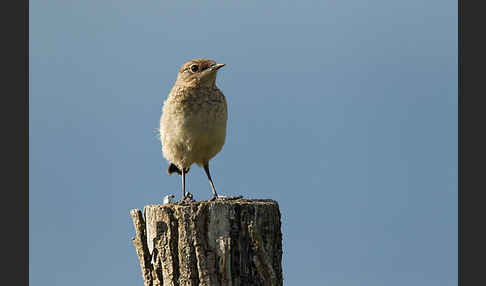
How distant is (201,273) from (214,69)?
124 inches

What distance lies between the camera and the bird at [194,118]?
24.0ft

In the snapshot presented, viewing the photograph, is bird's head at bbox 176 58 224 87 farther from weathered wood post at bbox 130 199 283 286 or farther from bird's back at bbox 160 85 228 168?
weathered wood post at bbox 130 199 283 286

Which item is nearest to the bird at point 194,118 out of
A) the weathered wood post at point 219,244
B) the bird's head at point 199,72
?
the bird's head at point 199,72

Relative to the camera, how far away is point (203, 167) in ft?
26.0

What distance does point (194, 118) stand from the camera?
7293 millimetres

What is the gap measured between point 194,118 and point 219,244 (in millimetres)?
2265

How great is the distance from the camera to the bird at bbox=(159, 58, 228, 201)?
7320mm

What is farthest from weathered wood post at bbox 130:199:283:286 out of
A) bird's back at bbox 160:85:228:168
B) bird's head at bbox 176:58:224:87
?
bird's head at bbox 176:58:224:87

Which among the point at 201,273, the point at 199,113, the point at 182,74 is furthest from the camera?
the point at 182,74

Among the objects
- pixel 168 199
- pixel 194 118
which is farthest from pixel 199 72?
pixel 168 199

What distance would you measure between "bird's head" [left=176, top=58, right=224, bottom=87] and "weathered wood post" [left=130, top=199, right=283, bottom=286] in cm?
240

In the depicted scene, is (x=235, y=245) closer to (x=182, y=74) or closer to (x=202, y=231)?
(x=202, y=231)

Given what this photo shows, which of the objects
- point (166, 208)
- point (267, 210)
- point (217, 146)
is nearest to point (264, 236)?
point (267, 210)

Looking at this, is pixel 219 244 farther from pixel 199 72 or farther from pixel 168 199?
pixel 199 72
